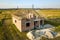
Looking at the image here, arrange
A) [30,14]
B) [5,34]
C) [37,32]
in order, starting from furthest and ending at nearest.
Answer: [30,14] < [37,32] < [5,34]

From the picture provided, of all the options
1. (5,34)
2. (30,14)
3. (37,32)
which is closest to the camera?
(5,34)

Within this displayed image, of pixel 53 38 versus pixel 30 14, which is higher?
pixel 30 14

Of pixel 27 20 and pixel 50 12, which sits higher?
pixel 50 12

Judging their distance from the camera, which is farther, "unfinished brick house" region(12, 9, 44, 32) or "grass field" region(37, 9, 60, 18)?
"grass field" region(37, 9, 60, 18)

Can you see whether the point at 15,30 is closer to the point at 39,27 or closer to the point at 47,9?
the point at 39,27

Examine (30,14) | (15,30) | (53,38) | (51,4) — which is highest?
(51,4)

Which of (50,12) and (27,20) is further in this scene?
(50,12)

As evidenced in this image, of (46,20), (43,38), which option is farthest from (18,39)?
(46,20)

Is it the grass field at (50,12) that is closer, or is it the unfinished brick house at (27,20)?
the unfinished brick house at (27,20)
